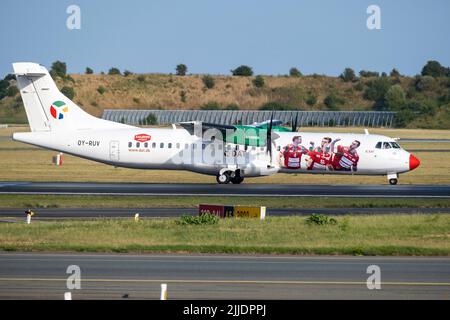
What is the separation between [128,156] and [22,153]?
90.0 ft

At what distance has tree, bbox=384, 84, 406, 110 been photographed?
12494 centimetres

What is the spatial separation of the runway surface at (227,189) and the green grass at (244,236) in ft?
35.1

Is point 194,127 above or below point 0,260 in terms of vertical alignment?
above

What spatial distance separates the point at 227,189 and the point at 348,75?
10338 cm

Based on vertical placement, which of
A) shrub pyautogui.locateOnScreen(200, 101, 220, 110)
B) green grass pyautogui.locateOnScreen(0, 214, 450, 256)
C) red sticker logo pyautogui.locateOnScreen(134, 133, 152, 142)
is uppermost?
shrub pyautogui.locateOnScreen(200, 101, 220, 110)

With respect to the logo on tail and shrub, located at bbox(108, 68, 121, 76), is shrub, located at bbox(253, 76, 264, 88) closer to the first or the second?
shrub, located at bbox(108, 68, 121, 76)

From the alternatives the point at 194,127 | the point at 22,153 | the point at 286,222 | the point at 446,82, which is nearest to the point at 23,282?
the point at 286,222

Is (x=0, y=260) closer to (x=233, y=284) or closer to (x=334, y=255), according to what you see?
(x=233, y=284)

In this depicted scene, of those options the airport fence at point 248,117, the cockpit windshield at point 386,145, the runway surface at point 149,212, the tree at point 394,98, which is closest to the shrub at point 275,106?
the tree at point 394,98

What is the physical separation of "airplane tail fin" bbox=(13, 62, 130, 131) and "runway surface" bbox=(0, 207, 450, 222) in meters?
12.3

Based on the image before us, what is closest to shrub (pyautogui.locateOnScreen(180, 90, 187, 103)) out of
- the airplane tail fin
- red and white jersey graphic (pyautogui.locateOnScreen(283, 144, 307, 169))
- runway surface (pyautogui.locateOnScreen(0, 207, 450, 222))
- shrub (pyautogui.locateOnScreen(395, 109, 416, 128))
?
shrub (pyautogui.locateOnScreen(395, 109, 416, 128))

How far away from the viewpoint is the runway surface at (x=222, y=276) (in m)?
16.9

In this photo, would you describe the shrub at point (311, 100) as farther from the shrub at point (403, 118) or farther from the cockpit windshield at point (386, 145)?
the cockpit windshield at point (386, 145)
